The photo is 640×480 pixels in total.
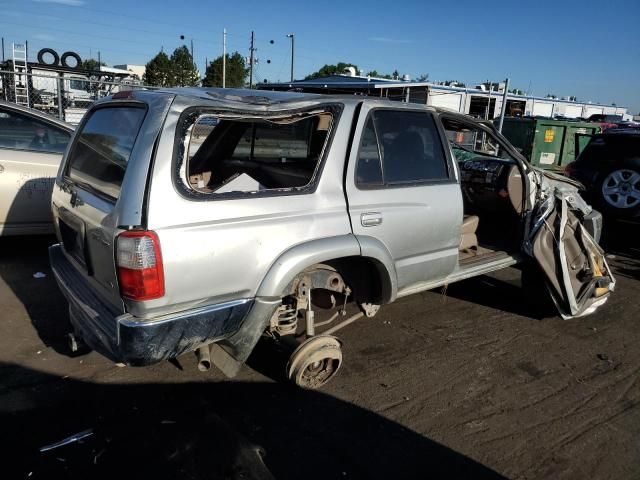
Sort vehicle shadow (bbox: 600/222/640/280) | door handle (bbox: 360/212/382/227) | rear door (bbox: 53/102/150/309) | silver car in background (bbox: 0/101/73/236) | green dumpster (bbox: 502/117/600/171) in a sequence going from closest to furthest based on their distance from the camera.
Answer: rear door (bbox: 53/102/150/309) < door handle (bbox: 360/212/382/227) < silver car in background (bbox: 0/101/73/236) < vehicle shadow (bbox: 600/222/640/280) < green dumpster (bbox: 502/117/600/171)

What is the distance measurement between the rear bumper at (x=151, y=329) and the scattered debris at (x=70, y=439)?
1.50ft

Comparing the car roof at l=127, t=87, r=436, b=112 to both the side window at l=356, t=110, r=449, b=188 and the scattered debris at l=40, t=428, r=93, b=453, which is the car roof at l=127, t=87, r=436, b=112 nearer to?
the side window at l=356, t=110, r=449, b=188

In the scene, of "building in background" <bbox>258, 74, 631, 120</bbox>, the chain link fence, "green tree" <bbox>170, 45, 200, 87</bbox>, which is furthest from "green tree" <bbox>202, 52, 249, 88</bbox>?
the chain link fence

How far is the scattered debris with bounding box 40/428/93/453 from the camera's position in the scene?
2680 millimetres

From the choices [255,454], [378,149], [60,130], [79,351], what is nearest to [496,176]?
[378,149]

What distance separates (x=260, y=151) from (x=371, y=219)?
3.48 ft

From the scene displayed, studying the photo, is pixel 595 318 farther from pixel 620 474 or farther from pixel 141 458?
pixel 141 458

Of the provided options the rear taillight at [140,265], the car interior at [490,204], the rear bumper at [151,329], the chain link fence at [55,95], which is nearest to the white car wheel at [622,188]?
the car interior at [490,204]

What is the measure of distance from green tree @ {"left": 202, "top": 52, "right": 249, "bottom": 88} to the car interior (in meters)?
45.7

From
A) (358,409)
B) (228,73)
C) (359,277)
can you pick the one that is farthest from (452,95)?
(228,73)

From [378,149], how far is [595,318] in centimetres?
301

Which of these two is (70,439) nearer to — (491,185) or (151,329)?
(151,329)

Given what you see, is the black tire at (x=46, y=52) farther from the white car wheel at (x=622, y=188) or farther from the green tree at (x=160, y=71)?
the green tree at (x=160, y=71)

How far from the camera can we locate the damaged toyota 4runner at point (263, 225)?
253 cm
